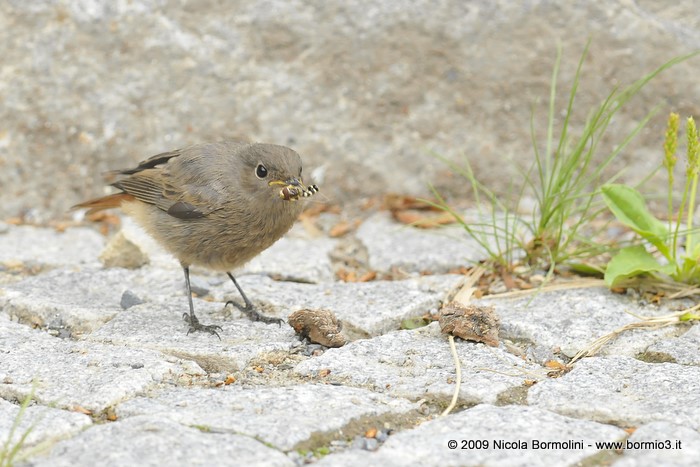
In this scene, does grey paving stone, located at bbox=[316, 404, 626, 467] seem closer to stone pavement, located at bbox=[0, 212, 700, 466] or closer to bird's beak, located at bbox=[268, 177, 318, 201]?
stone pavement, located at bbox=[0, 212, 700, 466]

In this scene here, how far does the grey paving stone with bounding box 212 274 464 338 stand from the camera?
3834mm

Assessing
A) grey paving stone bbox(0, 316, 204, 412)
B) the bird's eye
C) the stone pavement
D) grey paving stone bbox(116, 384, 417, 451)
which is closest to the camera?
the stone pavement

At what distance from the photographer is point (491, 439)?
2.58 metres

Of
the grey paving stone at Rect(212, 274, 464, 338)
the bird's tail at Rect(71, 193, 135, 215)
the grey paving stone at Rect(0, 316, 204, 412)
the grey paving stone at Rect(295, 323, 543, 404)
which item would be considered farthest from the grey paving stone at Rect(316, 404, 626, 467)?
the bird's tail at Rect(71, 193, 135, 215)

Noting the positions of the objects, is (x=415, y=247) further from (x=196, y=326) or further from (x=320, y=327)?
(x=196, y=326)

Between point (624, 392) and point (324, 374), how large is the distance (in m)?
1.07

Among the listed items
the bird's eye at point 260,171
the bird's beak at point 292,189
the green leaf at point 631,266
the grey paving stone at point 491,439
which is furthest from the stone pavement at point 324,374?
the bird's eye at point 260,171

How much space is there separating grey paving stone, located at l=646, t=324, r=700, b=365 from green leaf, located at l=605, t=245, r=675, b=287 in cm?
42

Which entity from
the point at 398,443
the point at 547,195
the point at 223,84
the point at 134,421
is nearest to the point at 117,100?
the point at 223,84

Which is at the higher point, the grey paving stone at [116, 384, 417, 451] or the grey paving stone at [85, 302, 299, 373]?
the grey paving stone at [116, 384, 417, 451]

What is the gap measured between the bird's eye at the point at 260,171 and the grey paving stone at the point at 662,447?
217 centimetres

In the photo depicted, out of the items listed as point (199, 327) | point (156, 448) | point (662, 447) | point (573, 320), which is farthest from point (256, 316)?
point (662, 447)

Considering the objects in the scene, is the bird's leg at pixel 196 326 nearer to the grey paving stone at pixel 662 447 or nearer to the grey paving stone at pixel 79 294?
the grey paving stone at pixel 79 294

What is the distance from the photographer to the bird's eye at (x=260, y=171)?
4.19 m
